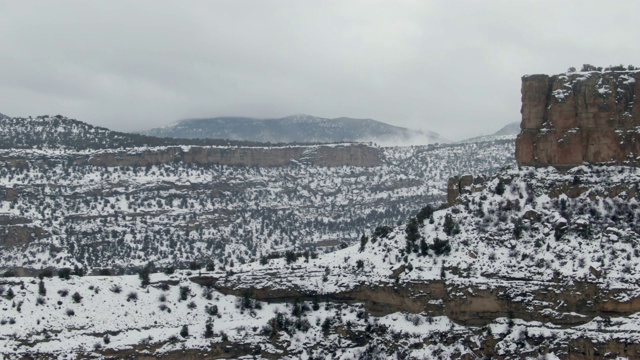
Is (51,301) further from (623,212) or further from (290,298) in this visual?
(623,212)

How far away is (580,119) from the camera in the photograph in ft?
367

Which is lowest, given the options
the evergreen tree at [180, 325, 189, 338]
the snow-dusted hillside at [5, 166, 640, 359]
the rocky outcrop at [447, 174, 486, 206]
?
the evergreen tree at [180, 325, 189, 338]

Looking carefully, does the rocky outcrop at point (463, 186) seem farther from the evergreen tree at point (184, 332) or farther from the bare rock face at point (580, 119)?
the evergreen tree at point (184, 332)

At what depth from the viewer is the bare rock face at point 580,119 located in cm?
10981

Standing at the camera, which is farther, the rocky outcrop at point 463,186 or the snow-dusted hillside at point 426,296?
the rocky outcrop at point 463,186

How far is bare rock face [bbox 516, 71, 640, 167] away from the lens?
109812mm

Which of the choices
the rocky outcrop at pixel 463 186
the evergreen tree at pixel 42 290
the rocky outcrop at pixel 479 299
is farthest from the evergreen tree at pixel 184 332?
the rocky outcrop at pixel 463 186

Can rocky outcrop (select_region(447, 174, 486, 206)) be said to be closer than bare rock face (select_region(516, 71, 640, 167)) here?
No

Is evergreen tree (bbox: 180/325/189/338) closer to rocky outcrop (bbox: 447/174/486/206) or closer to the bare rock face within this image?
rocky outcrop (bbox: 447/174/486/206)

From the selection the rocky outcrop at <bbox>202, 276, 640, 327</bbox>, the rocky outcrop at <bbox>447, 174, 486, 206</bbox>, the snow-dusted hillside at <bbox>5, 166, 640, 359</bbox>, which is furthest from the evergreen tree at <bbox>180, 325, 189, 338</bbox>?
the rocky outcrop at <bbox>447, 174, 486, 206</bbox>

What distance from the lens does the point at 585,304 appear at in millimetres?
97438

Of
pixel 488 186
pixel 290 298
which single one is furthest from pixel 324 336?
pixel 488 186

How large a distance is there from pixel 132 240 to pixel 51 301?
8749cm

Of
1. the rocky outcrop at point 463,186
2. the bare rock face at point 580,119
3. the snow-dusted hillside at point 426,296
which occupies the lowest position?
the snow-dusted hillside at point 426,296
